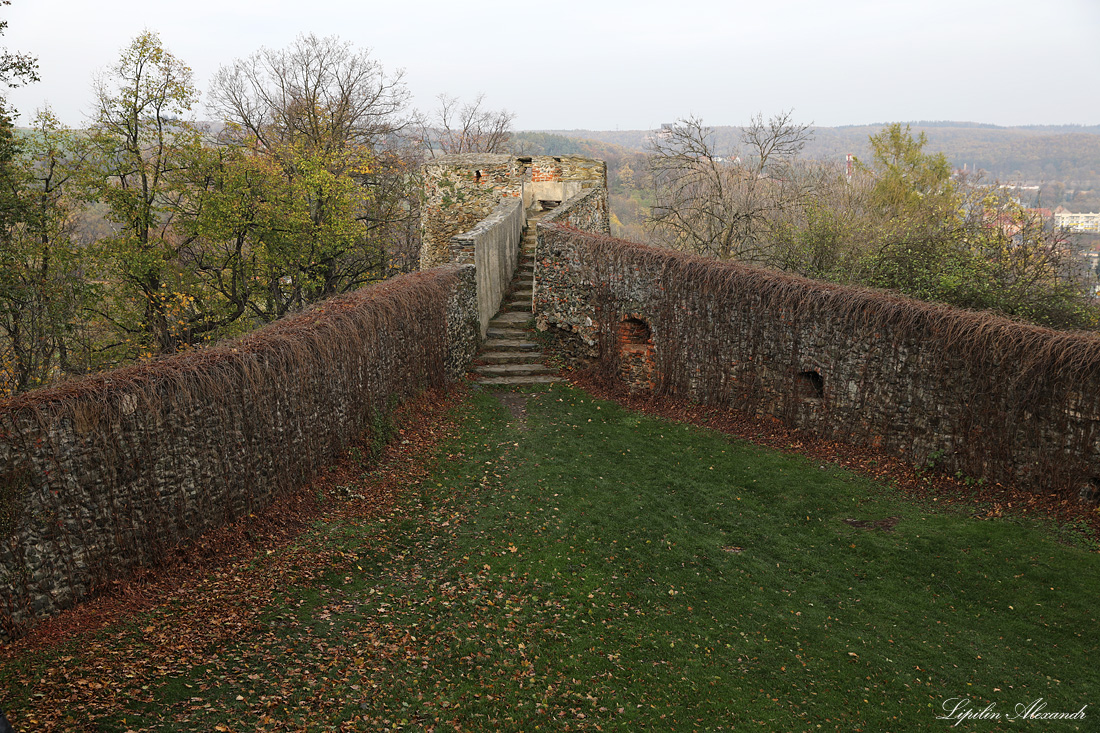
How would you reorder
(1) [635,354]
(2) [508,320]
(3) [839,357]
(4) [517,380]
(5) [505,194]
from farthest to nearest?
(5) [505,194]
(2) [508,320]
(4) [517,380]
(1) [635,354]
(3) [839,357]

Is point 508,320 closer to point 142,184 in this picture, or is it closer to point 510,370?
point 510,370

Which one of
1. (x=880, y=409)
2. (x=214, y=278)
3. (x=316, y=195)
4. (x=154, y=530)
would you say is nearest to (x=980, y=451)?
(x=880, y=409)

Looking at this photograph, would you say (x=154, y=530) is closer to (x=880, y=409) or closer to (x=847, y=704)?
(x=847, y=704)

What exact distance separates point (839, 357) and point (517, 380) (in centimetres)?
667

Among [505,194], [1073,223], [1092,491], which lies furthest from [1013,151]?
[1092,491]

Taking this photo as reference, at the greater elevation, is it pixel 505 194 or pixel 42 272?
pixel 505 194

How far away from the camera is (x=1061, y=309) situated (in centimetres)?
1280

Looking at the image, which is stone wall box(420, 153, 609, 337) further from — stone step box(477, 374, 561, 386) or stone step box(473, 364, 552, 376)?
stone step box(477, 374, 561, 386)

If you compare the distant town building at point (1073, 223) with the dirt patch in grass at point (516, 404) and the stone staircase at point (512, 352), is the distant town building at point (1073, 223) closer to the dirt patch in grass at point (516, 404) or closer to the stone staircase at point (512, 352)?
the stone staircase at point (512, 352)

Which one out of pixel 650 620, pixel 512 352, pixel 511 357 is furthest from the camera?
pixel 512 352

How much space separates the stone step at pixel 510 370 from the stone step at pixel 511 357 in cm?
19

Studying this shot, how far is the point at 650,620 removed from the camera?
6.85m

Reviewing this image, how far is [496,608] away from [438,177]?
16.8 m

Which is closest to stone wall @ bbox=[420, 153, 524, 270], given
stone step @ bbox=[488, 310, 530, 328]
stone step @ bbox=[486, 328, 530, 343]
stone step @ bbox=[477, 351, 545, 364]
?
stone step @ bbox=[488, 310, 530, 328]
